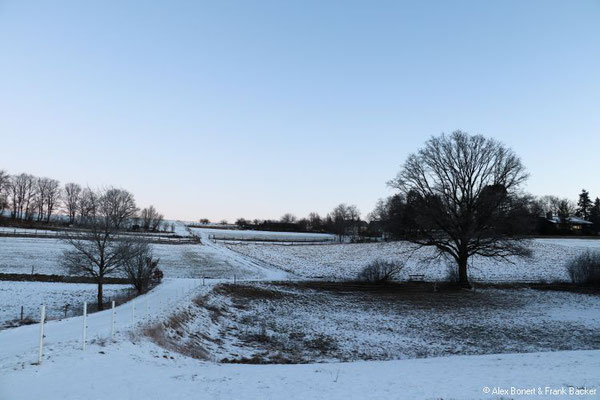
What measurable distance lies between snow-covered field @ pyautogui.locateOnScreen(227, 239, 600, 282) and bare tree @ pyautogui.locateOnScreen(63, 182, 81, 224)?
243ft

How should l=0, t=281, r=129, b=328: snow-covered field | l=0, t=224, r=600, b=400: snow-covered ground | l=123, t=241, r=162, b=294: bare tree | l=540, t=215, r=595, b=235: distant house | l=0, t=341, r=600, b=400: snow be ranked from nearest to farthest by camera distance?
l=0, t=341, r=600, b=400: snow < l=0, t=224, r=600, b=400: snow-covered ground < l=0, t=281, r=129, b=328: snow-covered field < l=123, t=241, r=162, b=294: bare tree < l=540, t=215, r=595, b=235: distant house

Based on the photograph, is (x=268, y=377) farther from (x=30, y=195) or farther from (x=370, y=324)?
(x=30, y=195)

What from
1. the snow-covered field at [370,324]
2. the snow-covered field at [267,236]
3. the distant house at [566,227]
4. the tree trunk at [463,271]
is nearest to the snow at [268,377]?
the snow-covered field at [370,324]

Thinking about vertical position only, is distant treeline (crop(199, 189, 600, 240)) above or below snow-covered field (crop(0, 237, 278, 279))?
above

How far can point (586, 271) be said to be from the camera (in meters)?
35.5

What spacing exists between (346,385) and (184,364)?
548cm

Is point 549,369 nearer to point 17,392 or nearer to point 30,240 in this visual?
point 17,392

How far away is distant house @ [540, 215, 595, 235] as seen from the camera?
301 feet

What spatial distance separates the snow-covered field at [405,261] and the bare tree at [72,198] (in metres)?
74.0

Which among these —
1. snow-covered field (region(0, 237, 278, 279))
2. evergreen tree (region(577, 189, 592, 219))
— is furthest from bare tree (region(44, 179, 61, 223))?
evergreen tree (region(577, 189, 592, 219))

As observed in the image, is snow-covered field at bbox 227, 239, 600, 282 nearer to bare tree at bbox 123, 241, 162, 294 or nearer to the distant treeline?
the distant treeline

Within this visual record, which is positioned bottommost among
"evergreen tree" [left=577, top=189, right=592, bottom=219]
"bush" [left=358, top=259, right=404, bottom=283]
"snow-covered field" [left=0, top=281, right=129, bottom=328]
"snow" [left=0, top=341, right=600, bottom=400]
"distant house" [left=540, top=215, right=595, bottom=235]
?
"snow-covered field" [left=0, top=281, right=129, bottom=328]

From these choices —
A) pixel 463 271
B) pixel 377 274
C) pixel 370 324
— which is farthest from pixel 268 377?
pixel 463 271

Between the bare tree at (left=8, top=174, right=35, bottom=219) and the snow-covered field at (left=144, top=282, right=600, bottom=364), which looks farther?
the bare tree at (left=8, top=174, right=35, bottom=219)
